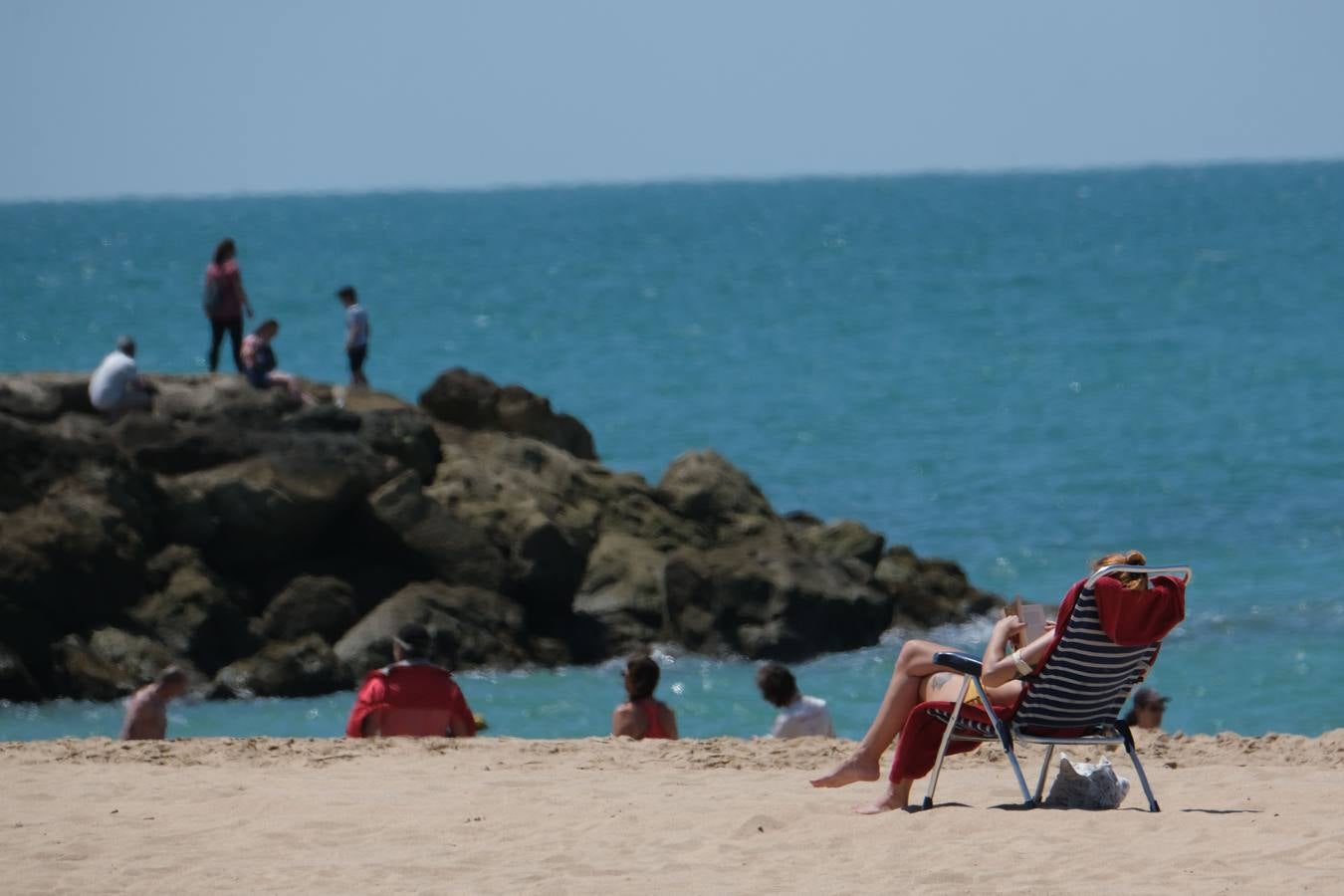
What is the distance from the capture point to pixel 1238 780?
8.84m

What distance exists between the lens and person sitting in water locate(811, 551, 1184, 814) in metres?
7.87

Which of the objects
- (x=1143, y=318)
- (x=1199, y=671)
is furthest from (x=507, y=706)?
(x=1143, y=318)

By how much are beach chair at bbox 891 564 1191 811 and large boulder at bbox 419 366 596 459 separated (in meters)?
13.8

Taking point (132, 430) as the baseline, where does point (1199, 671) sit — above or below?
below

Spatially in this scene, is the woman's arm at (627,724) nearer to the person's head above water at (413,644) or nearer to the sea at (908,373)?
the person's head above water at (413,644)

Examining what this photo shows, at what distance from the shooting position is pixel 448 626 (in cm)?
1770

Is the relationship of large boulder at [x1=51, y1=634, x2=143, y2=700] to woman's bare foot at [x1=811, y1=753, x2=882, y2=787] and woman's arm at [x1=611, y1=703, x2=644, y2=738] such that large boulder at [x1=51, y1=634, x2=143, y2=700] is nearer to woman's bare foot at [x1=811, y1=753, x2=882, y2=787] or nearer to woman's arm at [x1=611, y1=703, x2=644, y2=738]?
woman's arm at [x1=611, y1=703, x2=644, y2=738]

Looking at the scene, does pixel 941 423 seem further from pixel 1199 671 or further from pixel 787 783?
pixel 787 783

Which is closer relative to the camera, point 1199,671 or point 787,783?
point 787,783

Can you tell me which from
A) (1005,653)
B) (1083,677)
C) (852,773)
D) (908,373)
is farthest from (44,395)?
(908,373)

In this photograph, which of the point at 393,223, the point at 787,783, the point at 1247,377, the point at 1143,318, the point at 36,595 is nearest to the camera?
the point at 787,783

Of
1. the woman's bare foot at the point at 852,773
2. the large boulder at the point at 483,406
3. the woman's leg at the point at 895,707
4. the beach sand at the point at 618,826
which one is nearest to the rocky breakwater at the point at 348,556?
the large boulder at the point at 483,406

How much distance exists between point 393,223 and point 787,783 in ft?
447

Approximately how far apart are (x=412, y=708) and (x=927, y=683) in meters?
3.20
